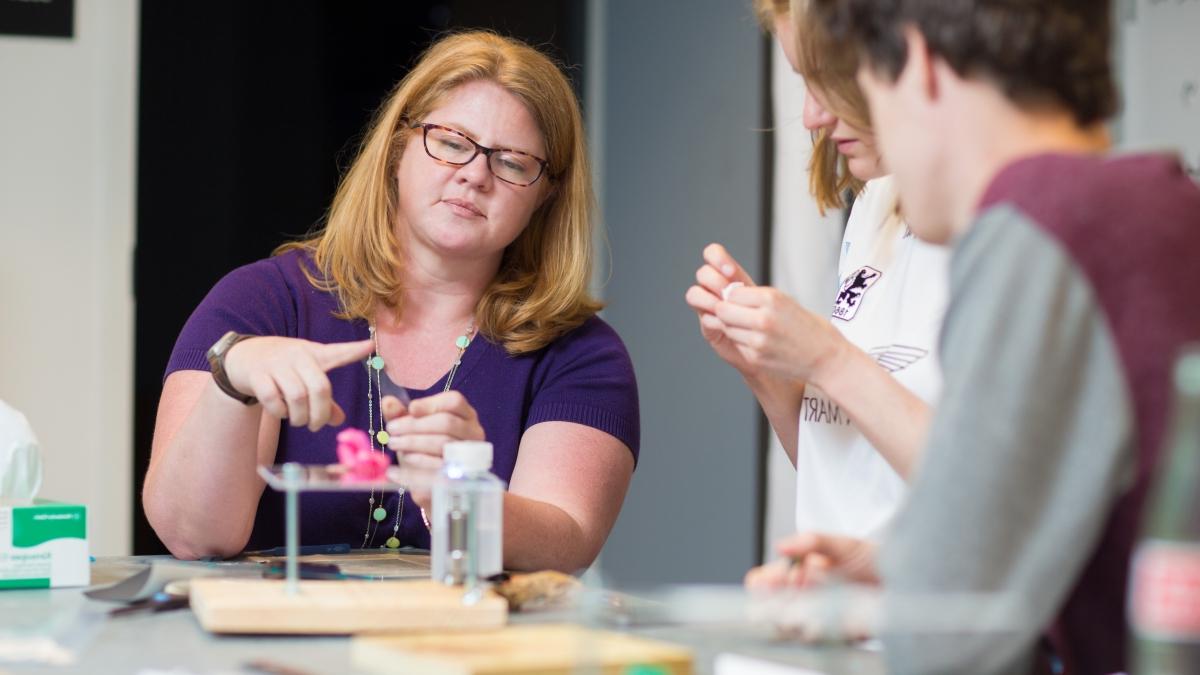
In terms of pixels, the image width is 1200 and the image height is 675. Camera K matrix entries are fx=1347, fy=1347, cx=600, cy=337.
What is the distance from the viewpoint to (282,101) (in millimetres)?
4297

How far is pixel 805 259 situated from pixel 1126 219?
2234mm

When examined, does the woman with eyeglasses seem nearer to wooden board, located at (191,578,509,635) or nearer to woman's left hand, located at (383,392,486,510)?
woman's left hand, located at (383,392,486,510)

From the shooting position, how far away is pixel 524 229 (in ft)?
6.93

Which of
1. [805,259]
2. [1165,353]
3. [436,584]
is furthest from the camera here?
[805,259]

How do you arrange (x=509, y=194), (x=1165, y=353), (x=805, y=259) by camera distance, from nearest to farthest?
(x=1165, y=353) → (x=509, y=194) → (x=805, y=259)

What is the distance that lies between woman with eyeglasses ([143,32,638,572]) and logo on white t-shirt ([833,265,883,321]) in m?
0.43

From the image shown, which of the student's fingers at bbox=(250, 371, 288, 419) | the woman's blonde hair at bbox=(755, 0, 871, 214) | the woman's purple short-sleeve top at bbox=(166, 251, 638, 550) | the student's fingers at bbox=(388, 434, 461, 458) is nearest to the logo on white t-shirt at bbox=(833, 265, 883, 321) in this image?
the woman's blonde hair at bbox=(755, 0, 871, 214)

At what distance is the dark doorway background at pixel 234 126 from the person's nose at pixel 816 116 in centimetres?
232

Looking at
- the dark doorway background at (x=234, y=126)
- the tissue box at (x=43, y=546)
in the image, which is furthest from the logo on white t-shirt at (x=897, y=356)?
the dark doorway background at (x=234, y=126)

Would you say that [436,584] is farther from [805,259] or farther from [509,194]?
[805,259]

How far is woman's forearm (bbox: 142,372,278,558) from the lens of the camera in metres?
1.61

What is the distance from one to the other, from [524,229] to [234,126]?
7.65ft

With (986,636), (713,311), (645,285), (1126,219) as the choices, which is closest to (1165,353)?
(1126,219)

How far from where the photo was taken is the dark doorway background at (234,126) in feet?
12.9
